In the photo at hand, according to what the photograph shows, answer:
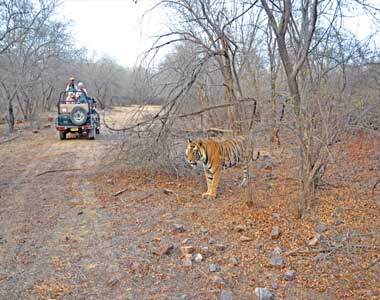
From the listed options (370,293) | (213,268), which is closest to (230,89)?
(213,268)

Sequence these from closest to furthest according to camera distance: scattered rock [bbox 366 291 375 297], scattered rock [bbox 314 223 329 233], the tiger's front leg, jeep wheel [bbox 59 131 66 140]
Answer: scattered rock [bbox 366 291 375 297]
scattered rock [bbox 314 223 329 233]
the tiger's front leg
jeep wheel [bbox 59 131 66 140]

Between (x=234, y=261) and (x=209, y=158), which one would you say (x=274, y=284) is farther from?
(x=209, y=158)

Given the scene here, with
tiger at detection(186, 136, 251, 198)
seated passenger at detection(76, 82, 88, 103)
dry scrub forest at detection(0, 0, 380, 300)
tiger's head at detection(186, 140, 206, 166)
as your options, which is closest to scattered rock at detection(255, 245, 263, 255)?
dry scrub forest at detection(0, 0, 380, 300)

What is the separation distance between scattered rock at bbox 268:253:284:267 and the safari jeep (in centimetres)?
1279

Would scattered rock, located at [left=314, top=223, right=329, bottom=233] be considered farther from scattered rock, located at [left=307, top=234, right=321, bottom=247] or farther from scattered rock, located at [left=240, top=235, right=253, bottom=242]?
scattered rock, located at [left=240, top=235, right=253, bottom=242]

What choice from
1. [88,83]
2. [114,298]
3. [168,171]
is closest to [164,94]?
[168,171]

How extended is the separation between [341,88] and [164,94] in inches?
154

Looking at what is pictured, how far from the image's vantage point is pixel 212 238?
5.75 metres

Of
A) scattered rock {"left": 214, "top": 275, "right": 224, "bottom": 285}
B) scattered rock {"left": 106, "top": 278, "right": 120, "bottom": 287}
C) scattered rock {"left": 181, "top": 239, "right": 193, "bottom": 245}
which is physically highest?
scattered rock {"left": 181, "top": 239, "right": 193, "bottom": 245}

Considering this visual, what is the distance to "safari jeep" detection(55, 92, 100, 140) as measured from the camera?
646 inches

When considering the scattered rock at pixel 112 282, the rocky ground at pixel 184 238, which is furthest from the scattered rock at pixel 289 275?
the scattered rock at pixel 112 282

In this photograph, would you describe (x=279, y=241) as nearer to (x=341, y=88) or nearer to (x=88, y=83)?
(x=341, y=88)

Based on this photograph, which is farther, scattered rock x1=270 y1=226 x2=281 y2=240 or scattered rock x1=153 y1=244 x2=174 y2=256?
scattered rock x1=270 y1=226 x2=281 y2=240

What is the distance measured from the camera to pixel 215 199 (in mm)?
7750
